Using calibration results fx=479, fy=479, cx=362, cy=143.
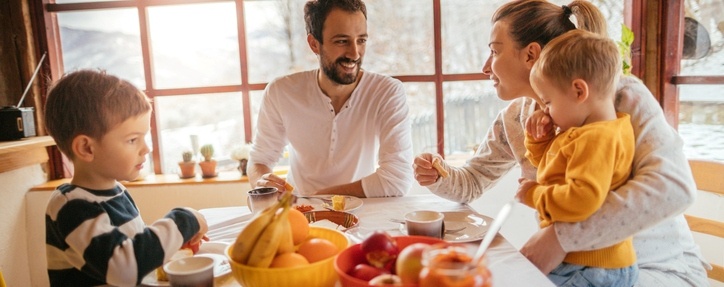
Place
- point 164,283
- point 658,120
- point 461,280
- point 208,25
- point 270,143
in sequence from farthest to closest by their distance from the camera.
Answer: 1. point 208,25
2. point 270,143
3. point 658,120
4. point 164,283
5. point 461,280

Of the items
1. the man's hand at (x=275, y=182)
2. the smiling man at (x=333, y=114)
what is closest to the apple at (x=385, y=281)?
the man's hand at (x=275, y=182)

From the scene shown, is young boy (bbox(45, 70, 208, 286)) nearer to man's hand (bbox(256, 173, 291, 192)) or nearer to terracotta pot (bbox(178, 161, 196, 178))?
man's hand (bbox(256, 173, 291, 192))

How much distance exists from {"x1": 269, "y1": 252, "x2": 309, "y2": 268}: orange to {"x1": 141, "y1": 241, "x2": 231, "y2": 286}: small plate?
253mm

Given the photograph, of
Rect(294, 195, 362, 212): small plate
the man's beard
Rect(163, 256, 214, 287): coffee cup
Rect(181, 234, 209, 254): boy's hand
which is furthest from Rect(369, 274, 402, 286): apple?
the man's beard

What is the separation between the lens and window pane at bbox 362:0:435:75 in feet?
9.72

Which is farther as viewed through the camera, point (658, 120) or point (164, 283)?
point (658, 120)

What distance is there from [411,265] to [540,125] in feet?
2.25

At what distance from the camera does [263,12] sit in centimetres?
293

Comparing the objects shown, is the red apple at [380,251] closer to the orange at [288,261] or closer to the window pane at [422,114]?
the orange at [288,261]

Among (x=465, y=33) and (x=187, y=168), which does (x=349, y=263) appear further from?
(x=465, y=33)

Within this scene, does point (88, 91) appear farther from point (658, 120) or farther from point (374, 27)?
point (374, 27)

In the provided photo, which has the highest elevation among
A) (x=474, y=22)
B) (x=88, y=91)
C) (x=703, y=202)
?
(x=474, y=22)

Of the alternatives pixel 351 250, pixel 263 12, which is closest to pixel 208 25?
pixel 263 12

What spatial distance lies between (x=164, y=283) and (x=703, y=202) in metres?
2.50
